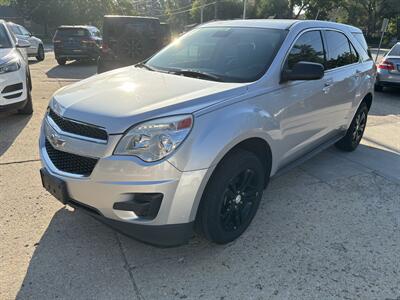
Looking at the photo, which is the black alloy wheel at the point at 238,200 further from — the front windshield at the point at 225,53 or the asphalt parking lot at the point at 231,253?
the front windshield at the point at 225,53

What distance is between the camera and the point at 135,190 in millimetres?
2541

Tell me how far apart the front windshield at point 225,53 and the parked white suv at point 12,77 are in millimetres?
2999

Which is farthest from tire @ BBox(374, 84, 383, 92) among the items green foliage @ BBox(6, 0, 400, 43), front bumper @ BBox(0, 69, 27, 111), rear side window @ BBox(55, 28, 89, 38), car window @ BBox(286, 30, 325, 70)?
green foliage @ BBox(6, 0, 400, 43)

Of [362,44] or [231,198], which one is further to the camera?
[362,44]

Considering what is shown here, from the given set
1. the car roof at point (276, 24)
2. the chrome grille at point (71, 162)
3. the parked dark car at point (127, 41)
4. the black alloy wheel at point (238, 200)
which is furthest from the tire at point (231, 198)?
the parked dark car at point (127, 41)

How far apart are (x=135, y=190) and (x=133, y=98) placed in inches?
28.6

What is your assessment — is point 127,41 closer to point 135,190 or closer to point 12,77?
point 12,77

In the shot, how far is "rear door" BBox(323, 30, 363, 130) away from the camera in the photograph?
173 inches

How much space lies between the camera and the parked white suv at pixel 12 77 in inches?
235

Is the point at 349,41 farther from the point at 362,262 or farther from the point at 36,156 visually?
the point at 36,156

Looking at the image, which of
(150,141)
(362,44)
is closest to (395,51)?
(362,44)

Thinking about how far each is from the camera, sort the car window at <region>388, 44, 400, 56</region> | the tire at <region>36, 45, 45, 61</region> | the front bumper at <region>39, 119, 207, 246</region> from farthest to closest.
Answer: the tire at <region>36, 45, 45, 61</region>, the car window at <region>388, 44, 400, 56</region>, the front bumper at <region>39, 119, 207, 246</region>

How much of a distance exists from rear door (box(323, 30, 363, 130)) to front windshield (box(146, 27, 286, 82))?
97 centimetres

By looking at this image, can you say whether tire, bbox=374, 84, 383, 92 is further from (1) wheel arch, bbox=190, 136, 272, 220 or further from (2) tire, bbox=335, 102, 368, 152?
(1) wheel arch, bbox=190, 136, 272, 220
